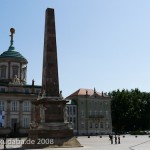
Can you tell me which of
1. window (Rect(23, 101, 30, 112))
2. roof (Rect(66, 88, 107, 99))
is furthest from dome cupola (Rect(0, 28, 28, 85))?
roof (Rect(66, 88, 107, 99))

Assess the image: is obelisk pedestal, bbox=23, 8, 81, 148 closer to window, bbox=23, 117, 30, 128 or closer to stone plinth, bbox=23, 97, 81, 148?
stone plinth, bbox=23, 97, 81, 148

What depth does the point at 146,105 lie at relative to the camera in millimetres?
98062

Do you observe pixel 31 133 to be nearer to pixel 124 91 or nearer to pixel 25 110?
pixel 25 110

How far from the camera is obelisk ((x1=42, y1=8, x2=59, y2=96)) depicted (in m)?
32.7

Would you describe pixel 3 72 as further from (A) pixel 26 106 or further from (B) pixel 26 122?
(B) pixel 26 122

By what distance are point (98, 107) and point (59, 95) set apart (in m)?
55.5

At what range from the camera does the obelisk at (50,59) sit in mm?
32656

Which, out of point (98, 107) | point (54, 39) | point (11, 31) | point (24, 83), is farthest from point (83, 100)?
point (54, 39)

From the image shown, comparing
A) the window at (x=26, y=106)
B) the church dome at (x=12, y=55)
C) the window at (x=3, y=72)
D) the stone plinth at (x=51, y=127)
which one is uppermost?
the church dome at (x=12, y=55)

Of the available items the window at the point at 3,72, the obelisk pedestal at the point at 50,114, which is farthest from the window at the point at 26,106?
the obelisk pedestal at the point at 50,114

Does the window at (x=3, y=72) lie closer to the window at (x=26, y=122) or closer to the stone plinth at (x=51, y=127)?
the window at (x=26, y=122)

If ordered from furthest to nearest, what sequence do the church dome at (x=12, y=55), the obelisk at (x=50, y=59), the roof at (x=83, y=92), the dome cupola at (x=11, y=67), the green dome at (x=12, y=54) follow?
1. the roof at (x=83, y=92)
2. the green dome at (x=12, y=54)
3. the church dome at (x=12, y=55)
4. the dome cupola at (x=11, y=67)
5. the obelisk at (x=50, y=59)

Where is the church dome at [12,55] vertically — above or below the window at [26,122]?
above

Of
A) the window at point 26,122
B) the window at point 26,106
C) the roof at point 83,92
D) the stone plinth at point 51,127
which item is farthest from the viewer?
the roof at point 83,92
